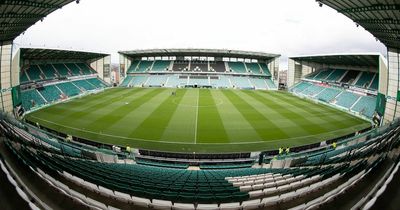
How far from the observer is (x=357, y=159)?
7.10 metres

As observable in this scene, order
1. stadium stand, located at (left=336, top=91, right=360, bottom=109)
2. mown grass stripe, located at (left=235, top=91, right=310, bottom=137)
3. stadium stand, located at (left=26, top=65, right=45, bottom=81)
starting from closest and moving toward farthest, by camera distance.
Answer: mown grass stripe, located at (left=235, top=91, right=310, bottom=137), stadium stand, located at (left=336, top=91, right=360, bottom=109), stadium stand, located at (left=26, top=65, right=45, bottom=81)

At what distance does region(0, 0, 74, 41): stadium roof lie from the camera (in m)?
12.8

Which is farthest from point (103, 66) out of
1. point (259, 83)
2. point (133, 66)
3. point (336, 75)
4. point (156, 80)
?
point (336, 75)

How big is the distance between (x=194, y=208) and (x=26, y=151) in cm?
521

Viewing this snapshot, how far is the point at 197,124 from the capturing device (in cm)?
2422

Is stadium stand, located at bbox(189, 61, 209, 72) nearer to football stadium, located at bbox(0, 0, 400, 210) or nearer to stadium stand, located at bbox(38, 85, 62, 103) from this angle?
football stadium, located at bbox(0, 0, 400, 210)

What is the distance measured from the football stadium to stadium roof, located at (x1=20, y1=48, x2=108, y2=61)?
2.55 feet

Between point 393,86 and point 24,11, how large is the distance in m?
35.5

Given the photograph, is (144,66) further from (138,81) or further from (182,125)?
(182,125)

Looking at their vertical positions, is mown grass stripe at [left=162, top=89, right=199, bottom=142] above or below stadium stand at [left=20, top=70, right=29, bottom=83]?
below

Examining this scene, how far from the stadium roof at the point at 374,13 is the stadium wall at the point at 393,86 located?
5.31 metres

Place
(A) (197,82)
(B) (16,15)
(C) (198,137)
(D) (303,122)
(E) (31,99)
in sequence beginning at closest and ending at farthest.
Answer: (B) (16,15) < (C) (198,137) < (D) (303,122) < (E) (31,99) < (A) (197,82)

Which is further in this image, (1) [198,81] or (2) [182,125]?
(1) [198,81]

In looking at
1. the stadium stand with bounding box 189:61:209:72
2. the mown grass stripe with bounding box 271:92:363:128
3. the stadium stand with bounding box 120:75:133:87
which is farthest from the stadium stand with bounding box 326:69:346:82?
the stadium stand with bounding box 120:75:133:87
